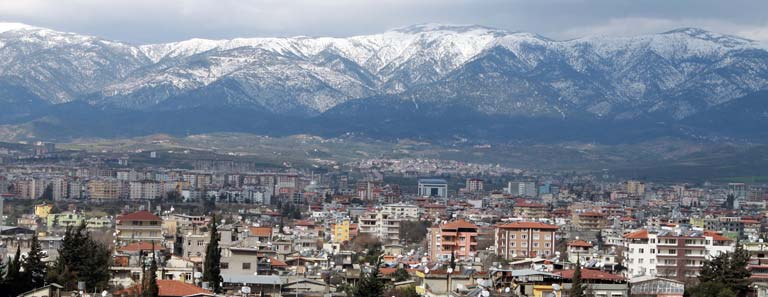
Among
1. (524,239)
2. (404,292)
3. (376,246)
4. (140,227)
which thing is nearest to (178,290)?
(404,292)

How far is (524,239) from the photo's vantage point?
79.0 m

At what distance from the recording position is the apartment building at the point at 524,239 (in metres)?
77.8

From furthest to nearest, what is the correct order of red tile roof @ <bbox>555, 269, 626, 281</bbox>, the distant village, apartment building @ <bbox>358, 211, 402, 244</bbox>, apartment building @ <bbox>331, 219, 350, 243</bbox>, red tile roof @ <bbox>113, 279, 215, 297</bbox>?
apartment building @ <bbox>358, 211, 402, 244</bbox>, apartment building @ <bbox>331, 219, 350, 243</bbox>, the distant village, red tile roof @ <bbox>555, 269, 626, 281</bbox>, red tile roof @ <bbox>113, 279, 215, 297</bbox>

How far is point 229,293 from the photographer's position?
45188mm

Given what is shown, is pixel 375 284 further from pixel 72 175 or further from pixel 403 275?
pixel 72 175

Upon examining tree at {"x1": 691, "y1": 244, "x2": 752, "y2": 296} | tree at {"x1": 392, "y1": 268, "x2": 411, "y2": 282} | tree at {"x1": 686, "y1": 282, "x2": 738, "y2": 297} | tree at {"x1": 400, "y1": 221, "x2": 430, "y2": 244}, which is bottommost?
tree at {"x1": 400, "y1": 221, "x2": 430, "y2": 244}

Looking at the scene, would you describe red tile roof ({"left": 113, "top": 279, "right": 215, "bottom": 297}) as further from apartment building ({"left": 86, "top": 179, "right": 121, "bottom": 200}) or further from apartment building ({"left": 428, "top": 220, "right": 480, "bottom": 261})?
apartment building ({"left": 86, "top": 179, "right": 121, "bottom": 200})

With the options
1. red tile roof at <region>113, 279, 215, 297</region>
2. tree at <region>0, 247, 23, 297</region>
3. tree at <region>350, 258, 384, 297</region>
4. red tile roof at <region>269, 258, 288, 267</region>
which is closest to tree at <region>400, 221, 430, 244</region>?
red tile roof at <region>269, 258, 288, 267</region>

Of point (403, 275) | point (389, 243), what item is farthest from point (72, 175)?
point (403, 275)

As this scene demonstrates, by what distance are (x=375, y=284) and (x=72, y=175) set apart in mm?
149761

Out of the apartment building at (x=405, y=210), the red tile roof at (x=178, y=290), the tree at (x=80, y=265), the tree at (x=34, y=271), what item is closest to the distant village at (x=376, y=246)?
the red tile roof at (x=178, y=290)

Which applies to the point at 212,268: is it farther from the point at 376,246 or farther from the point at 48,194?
the point at 48,194

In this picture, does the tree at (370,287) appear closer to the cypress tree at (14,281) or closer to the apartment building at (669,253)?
the cypress tree at (14,281)

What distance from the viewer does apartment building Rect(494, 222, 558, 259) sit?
255 ft
